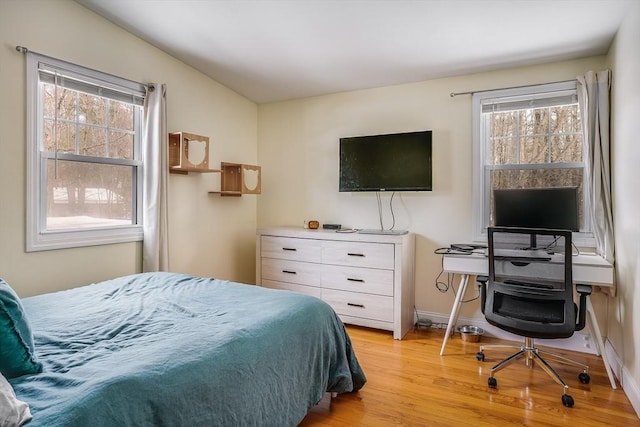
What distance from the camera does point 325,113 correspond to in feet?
13.1

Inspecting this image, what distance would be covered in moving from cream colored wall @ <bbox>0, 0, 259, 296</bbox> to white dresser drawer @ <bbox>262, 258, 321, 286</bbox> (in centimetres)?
52

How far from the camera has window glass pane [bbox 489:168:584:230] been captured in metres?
2.98

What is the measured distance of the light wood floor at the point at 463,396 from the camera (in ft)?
6.49

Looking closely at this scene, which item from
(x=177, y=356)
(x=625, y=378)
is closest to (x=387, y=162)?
(x=625, y=378)

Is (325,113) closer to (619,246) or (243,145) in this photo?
(243,145)

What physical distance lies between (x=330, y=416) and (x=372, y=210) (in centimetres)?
215

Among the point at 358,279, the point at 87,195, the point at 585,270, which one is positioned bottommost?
the point at 358,279

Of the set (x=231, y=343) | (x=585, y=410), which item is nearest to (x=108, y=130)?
→ (x=231, y=343)

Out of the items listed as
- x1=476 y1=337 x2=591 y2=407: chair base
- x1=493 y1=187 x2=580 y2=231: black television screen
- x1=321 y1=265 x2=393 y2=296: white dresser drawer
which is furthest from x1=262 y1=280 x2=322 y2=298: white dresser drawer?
x1=493 y1=187 x2=580 y2=231: black television screen

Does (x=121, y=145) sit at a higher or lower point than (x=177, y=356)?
higher

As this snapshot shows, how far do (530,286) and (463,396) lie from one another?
0.83 meters

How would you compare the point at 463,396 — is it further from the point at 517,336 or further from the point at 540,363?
the point at 517,336

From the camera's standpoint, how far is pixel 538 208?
276 centimetres

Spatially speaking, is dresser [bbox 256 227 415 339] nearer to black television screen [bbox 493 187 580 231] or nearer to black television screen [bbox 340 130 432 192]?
black television screen [bbox 340 130 432 192]
